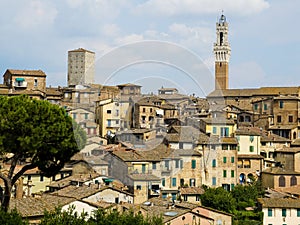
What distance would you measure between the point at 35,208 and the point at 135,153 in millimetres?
13147

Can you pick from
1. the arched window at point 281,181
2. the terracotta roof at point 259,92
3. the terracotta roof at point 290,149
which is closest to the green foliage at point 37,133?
the arched window at point 281,181

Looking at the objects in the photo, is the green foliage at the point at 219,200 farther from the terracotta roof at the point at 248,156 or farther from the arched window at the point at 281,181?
the terracotta roof at the point at 248,156

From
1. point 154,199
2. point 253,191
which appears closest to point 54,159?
point 154,199

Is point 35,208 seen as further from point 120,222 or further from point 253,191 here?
point 253,191

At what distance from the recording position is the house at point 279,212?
34.7m

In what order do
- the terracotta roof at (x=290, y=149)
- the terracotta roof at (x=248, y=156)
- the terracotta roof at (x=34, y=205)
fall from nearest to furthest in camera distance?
1. the terracotta roof at (x=34, y=205)
2. the terracotta roof at (x=248, y=156)
3. the terracotta roof at (x=290, y=149)

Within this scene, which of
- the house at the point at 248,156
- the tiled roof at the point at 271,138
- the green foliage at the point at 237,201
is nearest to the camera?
the green foliage at the point at 237,201

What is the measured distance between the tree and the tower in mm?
67841

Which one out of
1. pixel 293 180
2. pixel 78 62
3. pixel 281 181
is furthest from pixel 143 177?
pixel 78 62

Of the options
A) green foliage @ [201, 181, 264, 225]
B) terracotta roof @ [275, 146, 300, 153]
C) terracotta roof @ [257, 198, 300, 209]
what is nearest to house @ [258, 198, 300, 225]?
terracotta roof @ [257, 198, 300, 209]

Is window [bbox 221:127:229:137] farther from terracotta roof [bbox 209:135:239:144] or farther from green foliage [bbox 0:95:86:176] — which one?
green foliage [bbox 0:95:86:176]

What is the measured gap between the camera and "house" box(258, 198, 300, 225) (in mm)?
34719

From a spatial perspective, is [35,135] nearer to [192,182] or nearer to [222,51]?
[192,182]

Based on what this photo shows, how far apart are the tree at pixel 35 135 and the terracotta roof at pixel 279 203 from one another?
14031 millimetres
